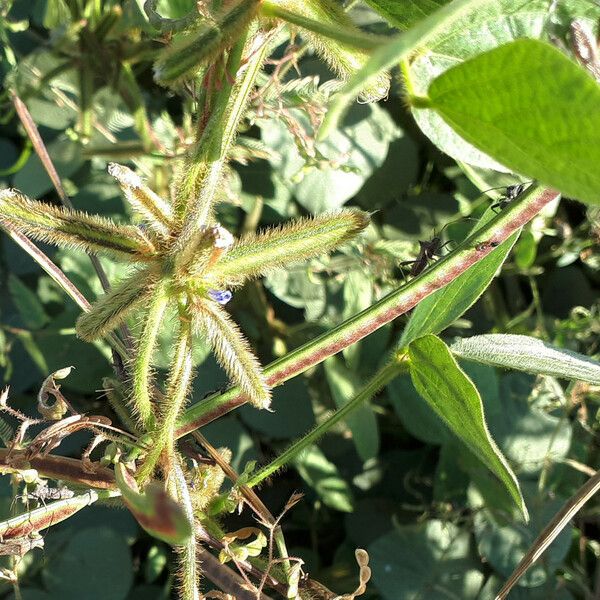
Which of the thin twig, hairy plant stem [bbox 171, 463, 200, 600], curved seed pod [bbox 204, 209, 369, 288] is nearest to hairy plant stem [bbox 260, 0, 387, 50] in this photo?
curved seed pod [bbox 204, 209, 369, 288]

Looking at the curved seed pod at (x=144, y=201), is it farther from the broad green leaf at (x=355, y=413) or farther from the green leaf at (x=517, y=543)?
the green leaf at (x=517, y=543)

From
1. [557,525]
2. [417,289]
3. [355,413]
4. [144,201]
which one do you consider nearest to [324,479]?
[355,413]

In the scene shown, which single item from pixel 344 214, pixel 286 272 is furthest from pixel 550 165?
pixel 286 272

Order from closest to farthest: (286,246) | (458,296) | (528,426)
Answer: (286,246), (458,296), (528,426)

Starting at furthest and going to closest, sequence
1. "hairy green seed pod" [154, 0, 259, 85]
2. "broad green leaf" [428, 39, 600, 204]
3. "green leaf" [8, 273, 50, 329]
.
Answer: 1. "green leaf" [8, 273, 50, 329]
2. "hairy green seed pod" [154, 0, 259, 85]
3. "broad green leaf" [428, 39, 600, 204]

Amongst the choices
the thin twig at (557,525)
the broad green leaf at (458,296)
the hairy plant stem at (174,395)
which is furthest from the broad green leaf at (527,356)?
the hairy plant stem at (174,395)

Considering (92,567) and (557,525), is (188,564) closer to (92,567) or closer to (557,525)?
(557,525)

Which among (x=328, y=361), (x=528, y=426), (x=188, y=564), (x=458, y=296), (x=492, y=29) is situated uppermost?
(x=492, y=29)

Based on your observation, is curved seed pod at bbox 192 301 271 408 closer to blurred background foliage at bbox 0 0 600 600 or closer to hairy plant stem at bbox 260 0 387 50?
hairy plant stem at bbox 260 0 387 50
